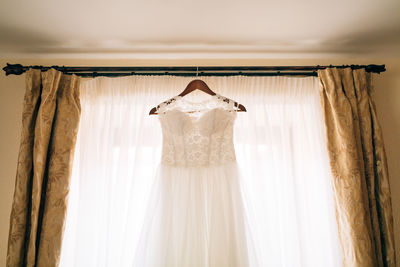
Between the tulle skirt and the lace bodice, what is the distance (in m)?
0.05

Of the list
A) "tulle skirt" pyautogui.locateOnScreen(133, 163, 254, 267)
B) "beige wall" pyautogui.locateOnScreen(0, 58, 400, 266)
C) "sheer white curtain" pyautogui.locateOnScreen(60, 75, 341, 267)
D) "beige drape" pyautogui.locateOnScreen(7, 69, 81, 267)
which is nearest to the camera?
"tulle skirt" pyautogui.locateOnScreen(133, 163, 254, 267)

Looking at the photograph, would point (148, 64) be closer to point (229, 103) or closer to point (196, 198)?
point (229, 103)

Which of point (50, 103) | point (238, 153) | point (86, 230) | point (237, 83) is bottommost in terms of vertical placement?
point (86, 230)

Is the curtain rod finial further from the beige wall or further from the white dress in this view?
the white dress

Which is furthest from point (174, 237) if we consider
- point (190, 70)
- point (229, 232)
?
point (190, 70)

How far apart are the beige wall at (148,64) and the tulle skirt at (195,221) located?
0.84 m

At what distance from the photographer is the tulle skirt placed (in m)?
0.97

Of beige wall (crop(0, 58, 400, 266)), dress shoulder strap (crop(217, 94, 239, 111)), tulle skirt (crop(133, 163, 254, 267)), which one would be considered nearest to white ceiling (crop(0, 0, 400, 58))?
beige wall (crop(0, 58, 400, 266))

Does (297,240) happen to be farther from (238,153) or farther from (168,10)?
(168,10)

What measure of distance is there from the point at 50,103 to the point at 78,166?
40cm

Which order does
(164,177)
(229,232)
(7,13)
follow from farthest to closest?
(7,13)
(164,177)
(229,232)

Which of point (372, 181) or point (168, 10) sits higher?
point (168, 10)

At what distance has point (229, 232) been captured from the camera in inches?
39.6

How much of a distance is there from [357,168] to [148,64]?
1.43m
